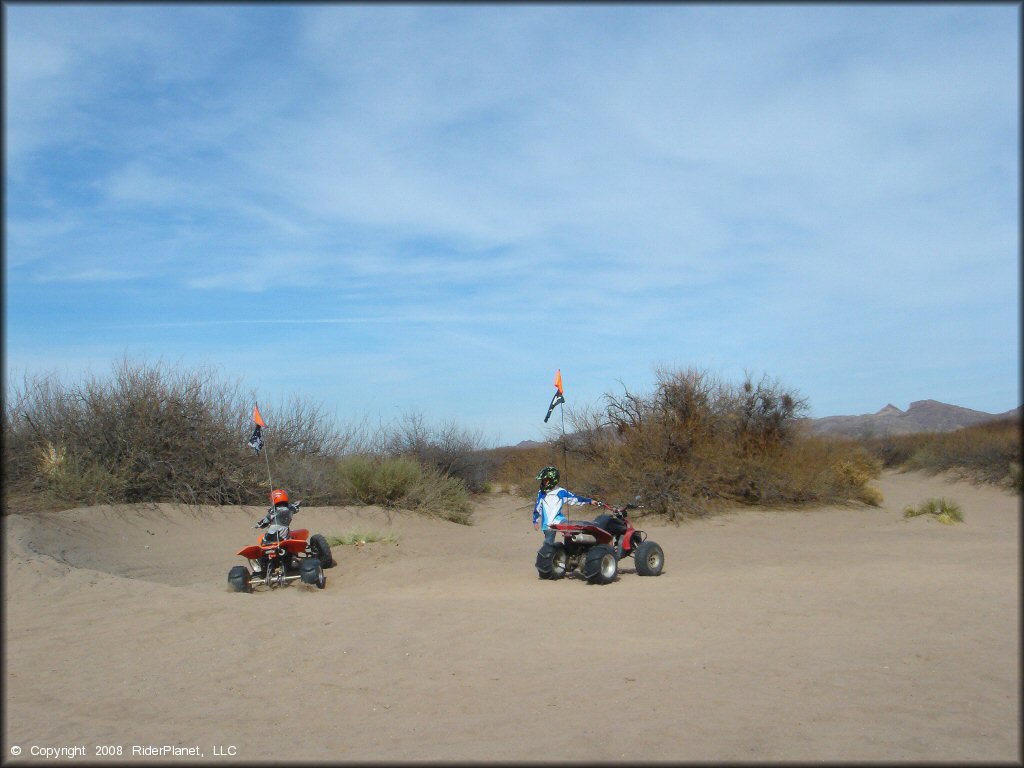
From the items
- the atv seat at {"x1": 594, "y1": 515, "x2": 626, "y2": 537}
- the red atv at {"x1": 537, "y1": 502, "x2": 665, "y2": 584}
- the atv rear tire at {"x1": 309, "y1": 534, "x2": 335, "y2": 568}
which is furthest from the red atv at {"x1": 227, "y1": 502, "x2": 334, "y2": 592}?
the atv seat at {"x1": 594, "y1": 515, "x2": 626, "y2": 537}

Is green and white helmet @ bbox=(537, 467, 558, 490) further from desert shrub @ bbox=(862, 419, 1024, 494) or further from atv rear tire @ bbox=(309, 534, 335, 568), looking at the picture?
desert shrub @ bbox=(862, 419, 1024, 494)

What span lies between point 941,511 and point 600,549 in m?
12.3

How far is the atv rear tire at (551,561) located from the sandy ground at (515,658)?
34 cm

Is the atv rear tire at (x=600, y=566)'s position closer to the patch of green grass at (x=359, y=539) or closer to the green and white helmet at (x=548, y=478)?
the green and white helmet at (x=548, y=478)

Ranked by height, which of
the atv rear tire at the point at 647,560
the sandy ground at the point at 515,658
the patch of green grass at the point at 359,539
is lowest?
the sandy ground at the point at 515,658

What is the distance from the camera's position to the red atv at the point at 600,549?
1275 cm

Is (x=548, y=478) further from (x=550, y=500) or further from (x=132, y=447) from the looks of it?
(x=132, y=447)

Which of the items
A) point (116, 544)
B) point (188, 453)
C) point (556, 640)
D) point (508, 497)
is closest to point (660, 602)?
point (556, 640)

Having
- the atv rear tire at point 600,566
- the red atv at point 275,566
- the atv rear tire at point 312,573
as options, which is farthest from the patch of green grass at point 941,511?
the red atv at point 275,566

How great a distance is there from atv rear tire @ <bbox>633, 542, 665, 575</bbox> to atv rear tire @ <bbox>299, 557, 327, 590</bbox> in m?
4.97

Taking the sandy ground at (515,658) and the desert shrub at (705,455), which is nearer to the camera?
the sandy ground at (515,658)

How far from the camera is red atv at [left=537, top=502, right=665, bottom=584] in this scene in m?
12.8

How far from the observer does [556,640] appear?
905 centimetres

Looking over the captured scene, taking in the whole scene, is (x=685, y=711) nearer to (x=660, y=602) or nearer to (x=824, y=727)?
(x=824, y=727)
